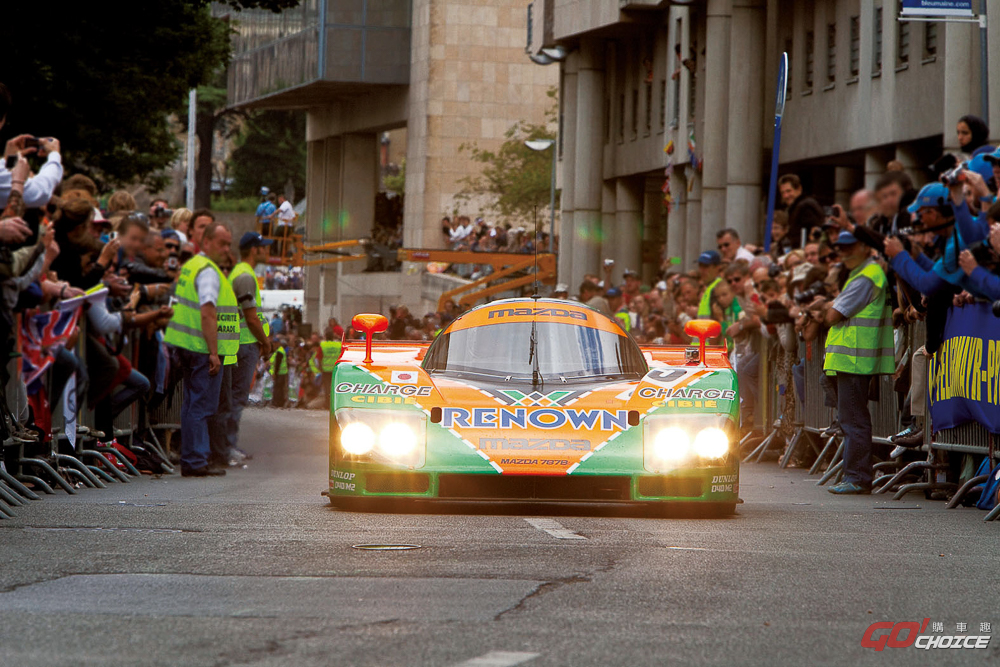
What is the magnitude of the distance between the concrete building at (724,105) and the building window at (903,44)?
3cm

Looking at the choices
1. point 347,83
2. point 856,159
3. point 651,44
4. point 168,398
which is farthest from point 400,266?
point 168,398

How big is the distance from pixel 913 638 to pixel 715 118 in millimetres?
35656

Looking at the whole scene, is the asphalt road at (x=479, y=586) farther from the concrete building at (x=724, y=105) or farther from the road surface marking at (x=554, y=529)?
the concrete building at (x=724, y=105)

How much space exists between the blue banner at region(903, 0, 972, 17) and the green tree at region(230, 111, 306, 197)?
306ft

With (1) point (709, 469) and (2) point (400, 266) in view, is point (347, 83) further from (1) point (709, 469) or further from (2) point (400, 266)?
(1) point (709, 469)

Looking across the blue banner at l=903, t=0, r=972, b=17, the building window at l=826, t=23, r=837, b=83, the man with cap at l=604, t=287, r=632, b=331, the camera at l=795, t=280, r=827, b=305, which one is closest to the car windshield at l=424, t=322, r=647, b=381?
the camera at l=795, t=280, r=827, b=305

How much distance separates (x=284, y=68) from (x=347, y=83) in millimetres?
4780

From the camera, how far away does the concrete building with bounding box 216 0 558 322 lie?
74062 mm

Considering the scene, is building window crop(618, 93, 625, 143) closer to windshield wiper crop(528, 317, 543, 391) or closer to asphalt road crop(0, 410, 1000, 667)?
windshield wiper crop(528, 317, 543, 391)

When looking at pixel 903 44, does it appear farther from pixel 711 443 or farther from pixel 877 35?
pixel 711 443

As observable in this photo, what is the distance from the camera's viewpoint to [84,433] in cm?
1321

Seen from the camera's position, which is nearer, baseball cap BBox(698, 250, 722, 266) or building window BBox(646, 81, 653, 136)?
baseball cap BBox(698, 250, 722, 266)

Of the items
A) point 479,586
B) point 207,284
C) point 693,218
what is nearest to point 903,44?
point 693,218

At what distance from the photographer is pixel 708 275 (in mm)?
19203
